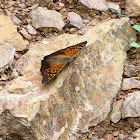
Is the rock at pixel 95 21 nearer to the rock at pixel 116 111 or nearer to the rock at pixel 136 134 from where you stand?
the rock at pixel 116 111

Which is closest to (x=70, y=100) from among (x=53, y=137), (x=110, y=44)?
(x=53, y=137)

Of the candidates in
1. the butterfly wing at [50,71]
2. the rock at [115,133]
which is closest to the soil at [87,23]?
the rock at [115,133]

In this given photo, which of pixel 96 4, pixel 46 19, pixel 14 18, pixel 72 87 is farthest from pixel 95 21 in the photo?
pixel 72 87

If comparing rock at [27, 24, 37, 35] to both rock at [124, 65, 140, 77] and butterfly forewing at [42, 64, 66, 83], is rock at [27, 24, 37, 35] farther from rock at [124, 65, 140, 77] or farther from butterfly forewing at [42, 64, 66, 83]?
rock at [124, 65, 140, 77]

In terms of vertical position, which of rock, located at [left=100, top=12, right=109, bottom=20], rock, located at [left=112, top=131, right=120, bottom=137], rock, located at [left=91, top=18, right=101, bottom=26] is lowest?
rock, located at [left=112, top=131, right=120, bottom=137]

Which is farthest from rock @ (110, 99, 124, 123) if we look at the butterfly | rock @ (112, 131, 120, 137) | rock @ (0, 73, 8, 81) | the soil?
rock @ (0, 73, 8, 81)

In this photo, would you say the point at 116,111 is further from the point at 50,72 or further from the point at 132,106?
the point at 50,72
